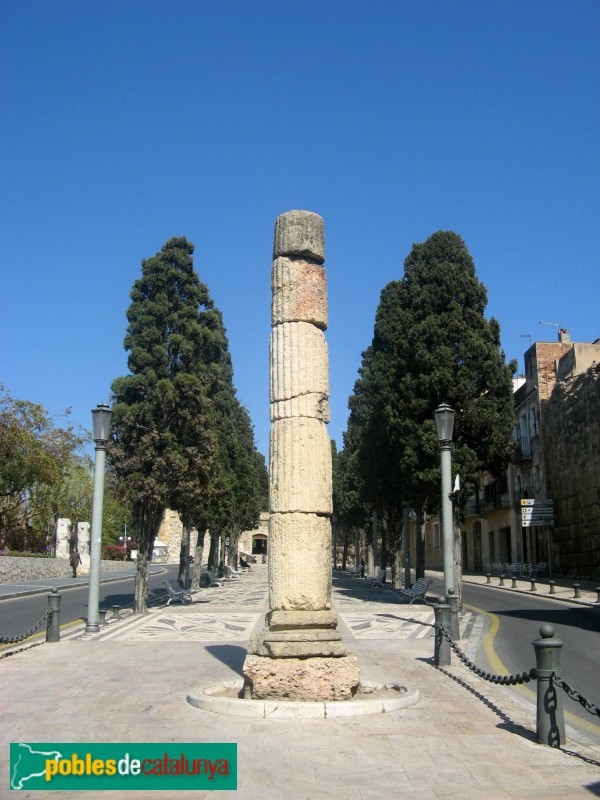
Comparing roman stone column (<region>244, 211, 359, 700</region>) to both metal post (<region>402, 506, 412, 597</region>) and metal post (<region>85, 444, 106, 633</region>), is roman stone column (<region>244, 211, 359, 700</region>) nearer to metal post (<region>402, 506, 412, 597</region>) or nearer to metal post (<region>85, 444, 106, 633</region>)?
metal post (<region>85, 444, 106, 633</region>)

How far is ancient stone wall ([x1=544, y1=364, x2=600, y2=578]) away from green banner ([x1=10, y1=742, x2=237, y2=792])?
89.1 ft

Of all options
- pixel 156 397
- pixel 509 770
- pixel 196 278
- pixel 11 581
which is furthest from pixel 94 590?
pixel 11 581

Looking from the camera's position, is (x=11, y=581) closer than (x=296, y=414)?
No

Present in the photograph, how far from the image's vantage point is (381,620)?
17.4m

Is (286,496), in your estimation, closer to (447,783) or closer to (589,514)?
(447,783)

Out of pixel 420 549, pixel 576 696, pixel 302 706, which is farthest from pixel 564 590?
pixel 576 696

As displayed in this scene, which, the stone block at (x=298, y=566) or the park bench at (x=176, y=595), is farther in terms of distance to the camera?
the park bench at (x=176, y=595)

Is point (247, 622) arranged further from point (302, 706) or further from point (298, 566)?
point (302, 706)

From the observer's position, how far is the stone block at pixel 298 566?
841cm

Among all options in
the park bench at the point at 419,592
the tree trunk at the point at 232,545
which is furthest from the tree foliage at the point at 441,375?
the tree trunk at the point at 232,545

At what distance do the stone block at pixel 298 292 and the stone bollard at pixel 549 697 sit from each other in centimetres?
451

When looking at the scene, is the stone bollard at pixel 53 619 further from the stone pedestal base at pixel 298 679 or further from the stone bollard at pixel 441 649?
the stone bollard at pixel 441 649

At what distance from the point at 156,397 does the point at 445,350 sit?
27.9 feet

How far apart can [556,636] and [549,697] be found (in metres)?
8.43
